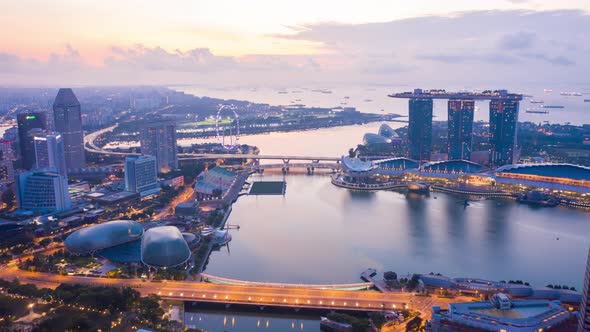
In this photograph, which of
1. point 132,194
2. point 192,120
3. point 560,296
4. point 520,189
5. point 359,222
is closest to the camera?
Answer: point 560,296

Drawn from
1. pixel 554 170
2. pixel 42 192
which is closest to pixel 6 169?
pixel 42 192

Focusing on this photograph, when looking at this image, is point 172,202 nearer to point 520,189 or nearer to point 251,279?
point 251,279

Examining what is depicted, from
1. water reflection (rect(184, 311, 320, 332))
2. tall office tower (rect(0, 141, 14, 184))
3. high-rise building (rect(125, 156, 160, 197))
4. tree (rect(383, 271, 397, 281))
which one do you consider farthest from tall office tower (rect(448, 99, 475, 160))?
tall office tower (rect(0, 141, 14, 184))

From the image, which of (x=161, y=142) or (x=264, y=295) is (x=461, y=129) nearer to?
(x=161, y=142)

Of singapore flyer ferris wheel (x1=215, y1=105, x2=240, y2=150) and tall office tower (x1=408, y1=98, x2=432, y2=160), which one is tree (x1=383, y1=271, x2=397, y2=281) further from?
singapore flyer ferris wheel (x1=215, y1=105, x2=240, y2=150)

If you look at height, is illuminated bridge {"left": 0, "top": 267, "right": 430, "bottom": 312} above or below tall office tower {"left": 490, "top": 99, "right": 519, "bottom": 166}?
below

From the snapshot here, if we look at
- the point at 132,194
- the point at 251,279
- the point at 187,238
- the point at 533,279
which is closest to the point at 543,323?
Result: the point at 533,279
